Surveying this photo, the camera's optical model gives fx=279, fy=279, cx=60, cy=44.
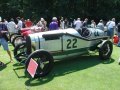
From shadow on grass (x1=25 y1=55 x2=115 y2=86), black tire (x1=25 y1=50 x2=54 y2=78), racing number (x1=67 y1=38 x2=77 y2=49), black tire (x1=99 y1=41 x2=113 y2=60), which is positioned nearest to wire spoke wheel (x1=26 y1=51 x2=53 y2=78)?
black tire (x1=25 y1=50 x2=54 y2=78)

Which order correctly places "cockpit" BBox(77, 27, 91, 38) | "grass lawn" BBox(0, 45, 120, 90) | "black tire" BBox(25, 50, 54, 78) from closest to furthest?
1. "grass lawn" BBox(0, 45, 120, 90)
2. "black tire" BBox(25, 50, 54, 78)
3. "cockpit" BBox(77, 27, 91, 38)

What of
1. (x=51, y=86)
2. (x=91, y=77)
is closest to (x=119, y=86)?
(x=91, y=77)

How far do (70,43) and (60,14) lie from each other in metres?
25.2

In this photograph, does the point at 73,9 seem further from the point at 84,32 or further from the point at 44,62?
the point at 44,62

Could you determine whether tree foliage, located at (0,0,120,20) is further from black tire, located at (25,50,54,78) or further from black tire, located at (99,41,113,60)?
black tire, located at (25,50,54,78)

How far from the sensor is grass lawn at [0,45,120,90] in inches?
355

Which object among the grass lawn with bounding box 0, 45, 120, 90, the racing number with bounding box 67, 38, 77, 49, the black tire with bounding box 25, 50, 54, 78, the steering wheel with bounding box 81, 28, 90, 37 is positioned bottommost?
the grass lawn with bounding box 0, 45, 120, 90

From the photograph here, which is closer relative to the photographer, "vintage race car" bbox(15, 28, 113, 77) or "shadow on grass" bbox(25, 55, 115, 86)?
"shadow on grass" bbox(25, 55, 115, 86)

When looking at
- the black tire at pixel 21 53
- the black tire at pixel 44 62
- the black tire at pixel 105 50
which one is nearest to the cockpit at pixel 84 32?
the black tire at pixel 105 50

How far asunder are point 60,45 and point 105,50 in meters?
2.36

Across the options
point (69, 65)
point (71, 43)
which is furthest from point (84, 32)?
point (69, 65)

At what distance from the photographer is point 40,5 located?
37094 millimetres

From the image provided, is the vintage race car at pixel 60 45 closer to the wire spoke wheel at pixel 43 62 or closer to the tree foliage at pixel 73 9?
the wire spoke wheel at pixel 43 62

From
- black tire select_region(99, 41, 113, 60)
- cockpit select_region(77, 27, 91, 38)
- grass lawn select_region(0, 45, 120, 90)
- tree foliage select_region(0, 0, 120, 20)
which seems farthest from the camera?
tree foliage select_region(0, 0, 120, 20)
